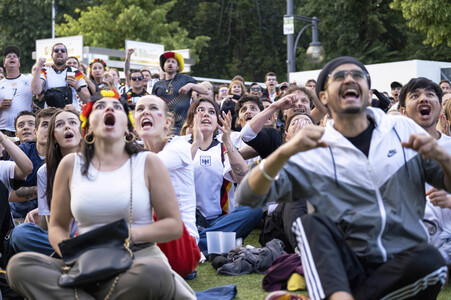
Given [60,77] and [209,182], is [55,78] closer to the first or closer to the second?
[60,77]

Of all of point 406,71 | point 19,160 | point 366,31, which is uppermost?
point 366,31

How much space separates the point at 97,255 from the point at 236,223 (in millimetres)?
3033

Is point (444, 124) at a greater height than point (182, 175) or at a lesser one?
greater

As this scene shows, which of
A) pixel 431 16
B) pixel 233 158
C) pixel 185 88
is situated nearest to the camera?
pixel 233 158

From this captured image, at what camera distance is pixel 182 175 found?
5.92 m

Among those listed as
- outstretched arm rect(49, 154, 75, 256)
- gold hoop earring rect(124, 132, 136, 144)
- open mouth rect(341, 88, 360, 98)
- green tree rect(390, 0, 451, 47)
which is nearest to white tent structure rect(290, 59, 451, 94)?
green tree rect(390, 0, 451, 47)

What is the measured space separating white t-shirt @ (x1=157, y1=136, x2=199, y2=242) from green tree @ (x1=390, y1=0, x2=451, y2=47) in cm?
1498

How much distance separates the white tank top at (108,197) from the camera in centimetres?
404

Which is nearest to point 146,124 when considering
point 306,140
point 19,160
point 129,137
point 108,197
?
point 19,160

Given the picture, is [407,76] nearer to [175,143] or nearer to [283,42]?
[175,143]

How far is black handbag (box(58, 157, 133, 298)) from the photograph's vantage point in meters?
3.79

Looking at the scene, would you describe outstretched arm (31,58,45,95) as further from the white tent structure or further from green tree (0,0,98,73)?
green tree (0,0,98,73)

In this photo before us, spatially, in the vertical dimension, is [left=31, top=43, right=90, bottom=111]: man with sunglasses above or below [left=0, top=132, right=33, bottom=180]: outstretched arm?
above

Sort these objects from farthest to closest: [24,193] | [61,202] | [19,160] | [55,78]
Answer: [55,78]
[24,193]
[19,160]
[61,202]
